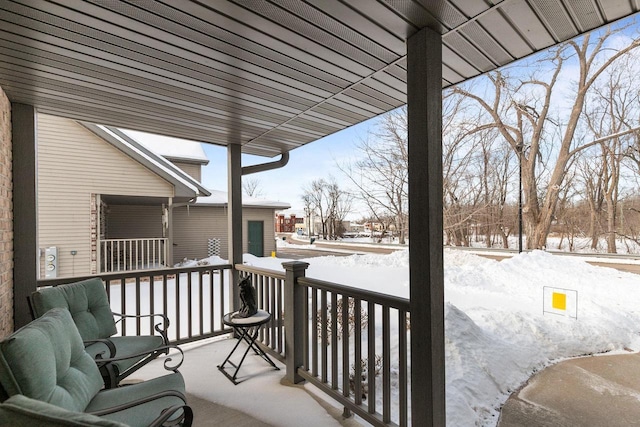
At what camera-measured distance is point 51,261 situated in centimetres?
748

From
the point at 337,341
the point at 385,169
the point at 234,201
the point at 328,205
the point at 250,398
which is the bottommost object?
the point at 250,398

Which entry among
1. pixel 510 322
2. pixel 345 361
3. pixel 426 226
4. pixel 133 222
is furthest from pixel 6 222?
pixel 133 222

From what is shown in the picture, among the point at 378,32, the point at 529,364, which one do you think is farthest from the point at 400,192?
the point at 378,32

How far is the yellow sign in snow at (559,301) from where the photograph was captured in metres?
5.88

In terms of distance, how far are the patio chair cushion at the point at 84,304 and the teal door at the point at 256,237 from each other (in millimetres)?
11333

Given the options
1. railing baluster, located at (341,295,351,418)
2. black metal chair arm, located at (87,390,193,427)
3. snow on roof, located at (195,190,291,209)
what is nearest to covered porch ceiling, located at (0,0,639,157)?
railing baluster, located at (341,295,351,418)

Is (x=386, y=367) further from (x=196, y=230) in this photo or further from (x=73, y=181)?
(x=196, y=230)

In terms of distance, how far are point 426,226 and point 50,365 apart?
190cm

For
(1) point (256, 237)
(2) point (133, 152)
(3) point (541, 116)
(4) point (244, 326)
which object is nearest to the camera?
(4) point (244, 326)

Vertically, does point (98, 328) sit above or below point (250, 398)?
above

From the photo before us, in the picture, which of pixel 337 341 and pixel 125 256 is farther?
pixel 125 256

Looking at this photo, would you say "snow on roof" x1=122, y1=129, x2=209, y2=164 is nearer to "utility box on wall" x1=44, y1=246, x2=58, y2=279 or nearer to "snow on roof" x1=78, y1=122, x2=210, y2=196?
"snow on roof" x1=78, y1=122, x2=210, y2=196

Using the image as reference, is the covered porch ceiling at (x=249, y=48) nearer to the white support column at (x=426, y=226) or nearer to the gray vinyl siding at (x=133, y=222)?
the white support column at (x=426, y=226)

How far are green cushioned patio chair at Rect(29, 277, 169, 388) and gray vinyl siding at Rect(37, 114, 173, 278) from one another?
641cm
